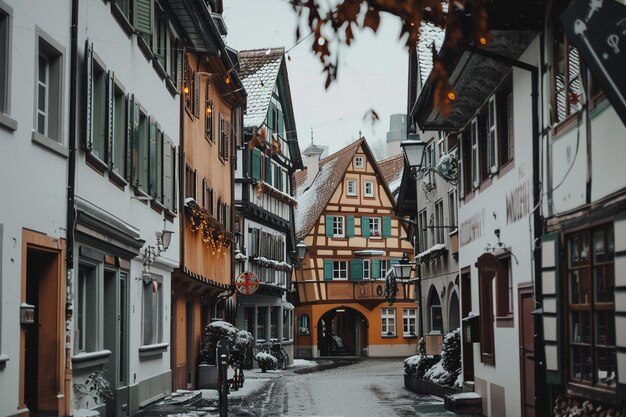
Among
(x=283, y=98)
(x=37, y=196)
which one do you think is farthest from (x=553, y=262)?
(x=283, y=98)

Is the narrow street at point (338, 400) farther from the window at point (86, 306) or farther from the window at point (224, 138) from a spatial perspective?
the window at point (224, 138)

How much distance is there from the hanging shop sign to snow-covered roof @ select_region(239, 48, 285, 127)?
9.67 metres

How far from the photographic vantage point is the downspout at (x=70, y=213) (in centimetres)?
1373

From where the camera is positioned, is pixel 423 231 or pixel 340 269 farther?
pixel 340 269

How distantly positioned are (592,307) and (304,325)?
53212 millimetres

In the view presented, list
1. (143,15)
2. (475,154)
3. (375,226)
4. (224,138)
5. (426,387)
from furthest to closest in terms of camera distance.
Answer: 1. (375,226)
2. (224,138)
3. (426,387)
4. (475,154)
5. (143,15)

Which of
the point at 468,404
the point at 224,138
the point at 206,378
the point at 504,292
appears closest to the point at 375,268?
the point at 224,138

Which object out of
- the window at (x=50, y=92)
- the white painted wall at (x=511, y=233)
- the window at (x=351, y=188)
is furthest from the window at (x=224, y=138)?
Result: the window at (x=351, y=188)

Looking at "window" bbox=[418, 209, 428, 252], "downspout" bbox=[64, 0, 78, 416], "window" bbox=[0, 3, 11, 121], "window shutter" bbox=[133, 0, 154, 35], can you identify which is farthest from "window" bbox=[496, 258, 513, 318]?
"window" bbox=[418, 209, 428, 252]

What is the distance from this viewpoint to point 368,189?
63.9 m

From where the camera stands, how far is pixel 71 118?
13.9 m

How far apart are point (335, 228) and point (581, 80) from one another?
171ft

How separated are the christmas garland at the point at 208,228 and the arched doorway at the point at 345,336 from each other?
32318 mm

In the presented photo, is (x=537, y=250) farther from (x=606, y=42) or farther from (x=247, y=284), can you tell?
(x=247, y=284)
